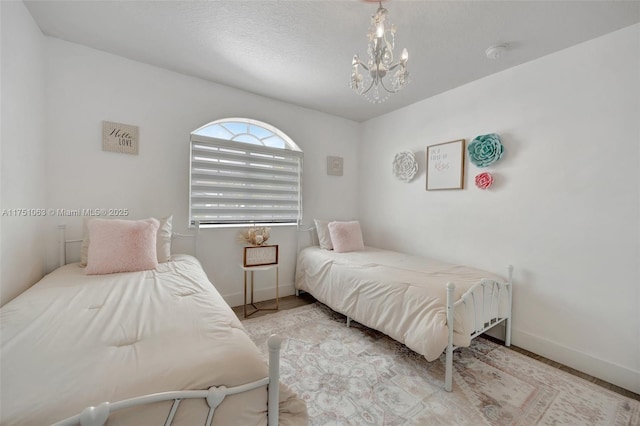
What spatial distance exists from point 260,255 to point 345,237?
1060 millimetres

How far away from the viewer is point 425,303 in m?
1.76

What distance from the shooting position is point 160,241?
2191 millimetres

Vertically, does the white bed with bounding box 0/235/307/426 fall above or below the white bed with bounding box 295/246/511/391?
above

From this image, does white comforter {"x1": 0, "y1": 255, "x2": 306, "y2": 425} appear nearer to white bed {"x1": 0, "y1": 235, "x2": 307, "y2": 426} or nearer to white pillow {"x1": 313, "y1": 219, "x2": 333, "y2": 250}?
white bed {"x1": 0, "y1": 235, "x2": 307, "y2": 426}

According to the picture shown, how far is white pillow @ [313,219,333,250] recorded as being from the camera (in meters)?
3.22

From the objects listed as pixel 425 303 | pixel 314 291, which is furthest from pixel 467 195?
pixel 314 291

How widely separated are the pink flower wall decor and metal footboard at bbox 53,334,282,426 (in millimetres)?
2457

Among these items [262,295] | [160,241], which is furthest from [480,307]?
[160,241]

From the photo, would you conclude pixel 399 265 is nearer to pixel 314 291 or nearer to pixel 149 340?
pixel 314 291

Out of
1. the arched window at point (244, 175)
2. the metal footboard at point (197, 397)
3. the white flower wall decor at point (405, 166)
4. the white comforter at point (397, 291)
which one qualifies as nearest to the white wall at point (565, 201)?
the white comforter at point (397, 291)

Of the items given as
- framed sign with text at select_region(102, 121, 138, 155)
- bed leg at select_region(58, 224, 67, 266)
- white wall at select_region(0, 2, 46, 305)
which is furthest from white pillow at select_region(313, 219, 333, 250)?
white wall at select_region(0, 2, 46, 305)

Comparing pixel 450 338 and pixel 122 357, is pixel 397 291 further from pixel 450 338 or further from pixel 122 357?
pixel 122 357

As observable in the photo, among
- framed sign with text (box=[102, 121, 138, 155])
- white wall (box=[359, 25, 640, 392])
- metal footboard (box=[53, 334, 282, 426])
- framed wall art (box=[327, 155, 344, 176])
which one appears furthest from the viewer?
framed wall art (box=[327, 155, 344, 176])

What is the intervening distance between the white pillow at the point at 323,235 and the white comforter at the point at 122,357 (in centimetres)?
195
